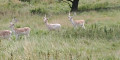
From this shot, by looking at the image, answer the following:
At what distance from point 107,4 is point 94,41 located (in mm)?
14872

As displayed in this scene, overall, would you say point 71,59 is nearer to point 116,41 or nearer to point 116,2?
point 116,41

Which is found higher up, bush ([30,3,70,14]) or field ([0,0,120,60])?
field ([0,0,120,60])

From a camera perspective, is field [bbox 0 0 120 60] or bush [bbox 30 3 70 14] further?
bush [bbox 30 3 70 14]

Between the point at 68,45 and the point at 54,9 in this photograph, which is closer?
the point at 68,45

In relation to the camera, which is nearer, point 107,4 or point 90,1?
point 107,4

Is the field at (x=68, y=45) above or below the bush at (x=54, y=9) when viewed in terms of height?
above

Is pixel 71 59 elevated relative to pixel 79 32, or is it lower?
elevated

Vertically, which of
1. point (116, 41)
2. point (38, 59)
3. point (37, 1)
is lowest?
point (37, 1)

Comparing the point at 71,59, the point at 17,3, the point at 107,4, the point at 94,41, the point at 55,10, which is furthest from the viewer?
the point at 17,3

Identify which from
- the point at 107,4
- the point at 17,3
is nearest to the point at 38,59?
the point at 107,4

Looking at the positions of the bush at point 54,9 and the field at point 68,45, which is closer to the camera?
the field at point 68,45

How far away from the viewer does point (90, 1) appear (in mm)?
25484

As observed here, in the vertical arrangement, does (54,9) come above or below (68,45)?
below

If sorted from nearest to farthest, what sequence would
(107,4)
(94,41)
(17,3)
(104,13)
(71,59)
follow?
(71,59) < (94,41) < (104,13) < (107,4) < (17,3)
